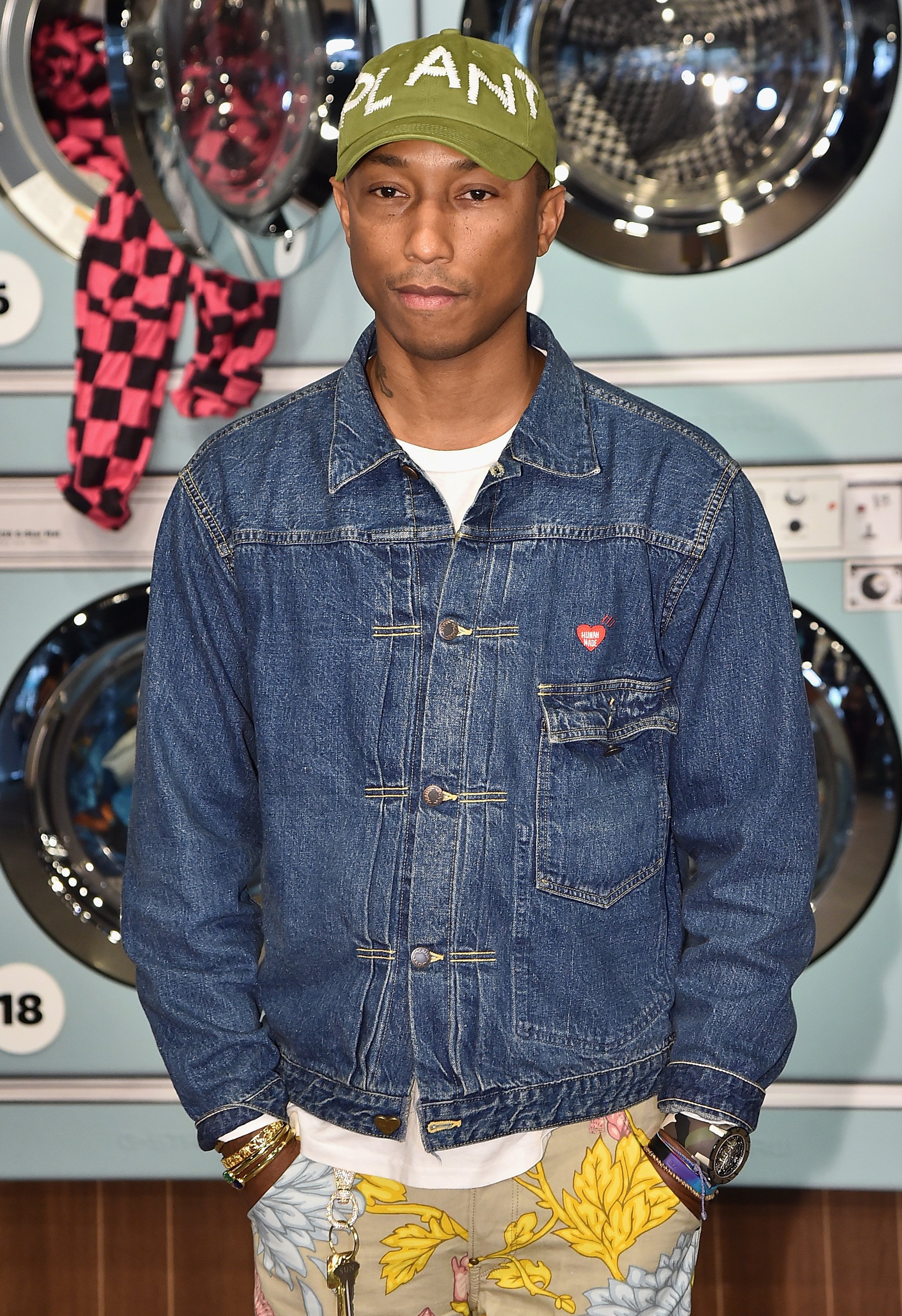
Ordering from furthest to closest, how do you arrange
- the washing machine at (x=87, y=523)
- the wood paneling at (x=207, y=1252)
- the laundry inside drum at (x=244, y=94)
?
the wood paneling at (x=207, y=1252) < the washing machine at (x=87, y=523) < the laundry inside drum at (x=244, y=94)

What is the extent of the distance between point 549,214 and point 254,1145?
0.95 meters

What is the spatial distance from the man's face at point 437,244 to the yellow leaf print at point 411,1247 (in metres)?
0.83

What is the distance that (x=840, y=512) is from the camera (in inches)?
82.9

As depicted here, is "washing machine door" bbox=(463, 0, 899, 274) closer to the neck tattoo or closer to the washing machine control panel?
the washing machine control panel

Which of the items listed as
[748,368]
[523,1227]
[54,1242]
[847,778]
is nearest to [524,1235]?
[523,1227]

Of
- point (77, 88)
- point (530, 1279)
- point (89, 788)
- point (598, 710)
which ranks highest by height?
point (77, 88)

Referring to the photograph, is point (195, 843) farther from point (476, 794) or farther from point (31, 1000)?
point (31, 1000)

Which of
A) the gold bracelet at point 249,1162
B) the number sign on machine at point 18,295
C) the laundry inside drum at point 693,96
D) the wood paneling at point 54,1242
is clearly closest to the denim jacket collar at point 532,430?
the gold bracelet at point 249,1162

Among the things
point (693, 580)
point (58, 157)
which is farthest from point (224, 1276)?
point (58, 157)

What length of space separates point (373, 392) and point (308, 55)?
2.86 ft

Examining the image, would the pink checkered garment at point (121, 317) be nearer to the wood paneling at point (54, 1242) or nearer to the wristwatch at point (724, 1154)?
the wood paneling at point (54, 1242)

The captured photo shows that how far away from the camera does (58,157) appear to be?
2.14 meters

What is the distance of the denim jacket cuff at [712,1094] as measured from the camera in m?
1.27

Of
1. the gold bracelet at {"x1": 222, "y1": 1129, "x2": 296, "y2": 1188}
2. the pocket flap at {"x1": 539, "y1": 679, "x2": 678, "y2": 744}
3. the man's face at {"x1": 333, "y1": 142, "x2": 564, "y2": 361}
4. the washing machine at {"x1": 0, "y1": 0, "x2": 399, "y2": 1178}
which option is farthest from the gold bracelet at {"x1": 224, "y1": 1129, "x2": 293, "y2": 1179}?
the washing machine at {"x1": 0, "y1": 0, "x2": 399, "y2": 1178}
